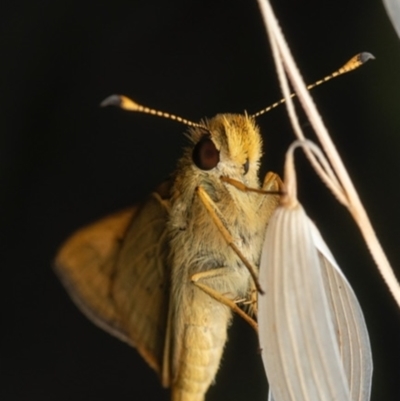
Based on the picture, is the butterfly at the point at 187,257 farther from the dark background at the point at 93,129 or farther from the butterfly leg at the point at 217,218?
the dark background at the point at 93,129

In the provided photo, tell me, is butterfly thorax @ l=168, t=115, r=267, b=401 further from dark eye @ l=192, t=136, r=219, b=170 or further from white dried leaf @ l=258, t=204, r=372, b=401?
white dried leaf @ l=258, t=204, r=372, b=401

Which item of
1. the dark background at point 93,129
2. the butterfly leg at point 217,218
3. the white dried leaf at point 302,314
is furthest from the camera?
the dark background at point 93,129


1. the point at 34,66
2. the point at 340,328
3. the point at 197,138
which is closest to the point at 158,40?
the point at 34,66

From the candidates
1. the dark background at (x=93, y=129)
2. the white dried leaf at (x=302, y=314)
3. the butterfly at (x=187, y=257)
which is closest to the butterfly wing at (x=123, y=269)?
the butterfly at (x=187, y=257)

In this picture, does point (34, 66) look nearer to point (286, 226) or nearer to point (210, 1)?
point (210, 1)

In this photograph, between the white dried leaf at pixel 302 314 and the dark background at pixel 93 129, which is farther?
the dark background at pixel 93 129

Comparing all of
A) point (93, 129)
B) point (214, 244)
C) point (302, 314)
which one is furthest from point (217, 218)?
point (93, 129)

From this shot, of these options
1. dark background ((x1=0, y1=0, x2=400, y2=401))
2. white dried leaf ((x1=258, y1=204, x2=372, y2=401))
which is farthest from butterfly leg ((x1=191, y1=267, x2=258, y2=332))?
dark background ((x1=0, y1=0, x2=400, y2=401))
